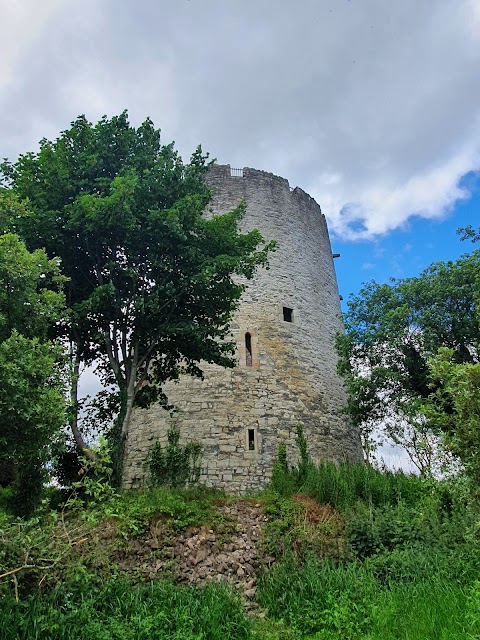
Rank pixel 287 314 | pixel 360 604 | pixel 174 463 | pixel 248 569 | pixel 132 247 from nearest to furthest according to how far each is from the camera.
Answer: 1. pixel 360 604
2. pixel 248 569
3. pixel 132 247
4. pixel 174 463
5. pixel 287 314

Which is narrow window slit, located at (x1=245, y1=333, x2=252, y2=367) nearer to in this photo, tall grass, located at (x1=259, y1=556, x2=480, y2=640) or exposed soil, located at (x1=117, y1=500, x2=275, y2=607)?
exposed soil, located at (x1=117, y1=500, x2=275, y2=607)

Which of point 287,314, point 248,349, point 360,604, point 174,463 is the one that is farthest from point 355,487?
point 287,314

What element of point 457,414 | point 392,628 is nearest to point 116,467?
point 392,628

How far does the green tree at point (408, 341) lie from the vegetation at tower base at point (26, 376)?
302 inches

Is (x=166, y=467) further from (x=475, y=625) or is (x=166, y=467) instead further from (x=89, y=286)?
(x=475, y=625)

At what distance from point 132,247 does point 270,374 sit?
518cm

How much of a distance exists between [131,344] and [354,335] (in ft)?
19.9

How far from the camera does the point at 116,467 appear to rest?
8.08 meters

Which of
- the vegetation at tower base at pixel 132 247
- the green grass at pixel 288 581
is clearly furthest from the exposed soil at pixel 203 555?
the vegetation at tower base at pixel 132 247

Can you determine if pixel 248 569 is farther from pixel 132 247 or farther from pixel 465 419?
pixel 132 247

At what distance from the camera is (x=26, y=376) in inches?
207

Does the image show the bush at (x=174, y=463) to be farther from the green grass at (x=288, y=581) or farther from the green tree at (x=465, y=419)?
the green tree at (x=465, y=419)

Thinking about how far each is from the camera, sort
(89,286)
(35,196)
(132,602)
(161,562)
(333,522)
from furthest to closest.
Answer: (89,286)
(35,196)
(333,522)
(161,562)
(132,602)

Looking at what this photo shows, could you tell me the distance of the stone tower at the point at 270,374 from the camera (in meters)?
11.4
